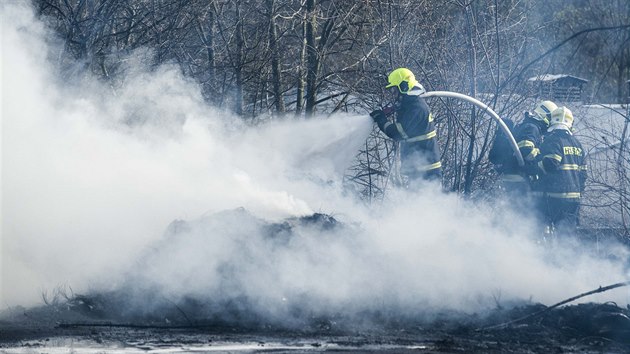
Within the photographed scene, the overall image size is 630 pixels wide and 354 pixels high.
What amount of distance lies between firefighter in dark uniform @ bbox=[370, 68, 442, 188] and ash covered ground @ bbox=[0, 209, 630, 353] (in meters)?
2.91

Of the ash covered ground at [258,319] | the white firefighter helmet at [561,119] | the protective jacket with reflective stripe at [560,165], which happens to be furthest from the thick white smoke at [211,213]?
the white firefighter helmet at [561,119]

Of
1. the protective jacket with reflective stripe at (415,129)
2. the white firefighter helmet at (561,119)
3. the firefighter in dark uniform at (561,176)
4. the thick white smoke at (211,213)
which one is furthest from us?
the white firefighter helmet at (561,119)

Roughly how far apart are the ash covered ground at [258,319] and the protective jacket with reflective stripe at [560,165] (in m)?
4.19

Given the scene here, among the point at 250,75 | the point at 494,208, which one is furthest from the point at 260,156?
the point at 250,75

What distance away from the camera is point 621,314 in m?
7.91

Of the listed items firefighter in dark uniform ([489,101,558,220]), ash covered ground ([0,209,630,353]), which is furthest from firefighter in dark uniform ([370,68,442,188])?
ash covered ground ([0,209,630,353])

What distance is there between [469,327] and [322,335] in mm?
1378

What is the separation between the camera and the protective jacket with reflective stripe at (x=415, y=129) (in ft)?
39.8

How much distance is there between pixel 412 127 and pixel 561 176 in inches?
95.7

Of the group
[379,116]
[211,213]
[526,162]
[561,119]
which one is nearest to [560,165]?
[526,162]

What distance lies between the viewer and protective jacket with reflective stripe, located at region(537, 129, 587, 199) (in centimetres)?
1275

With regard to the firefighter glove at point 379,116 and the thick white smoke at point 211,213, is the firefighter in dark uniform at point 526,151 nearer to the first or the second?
the thick white smoke at point 211,213

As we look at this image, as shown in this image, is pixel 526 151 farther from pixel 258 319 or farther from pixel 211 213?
pixel 258 319

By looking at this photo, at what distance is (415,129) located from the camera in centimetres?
1214
